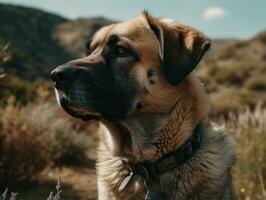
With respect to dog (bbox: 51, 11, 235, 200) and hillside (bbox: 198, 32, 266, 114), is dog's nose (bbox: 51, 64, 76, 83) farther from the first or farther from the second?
hillside (bbox: 198, 32, 266, 114)

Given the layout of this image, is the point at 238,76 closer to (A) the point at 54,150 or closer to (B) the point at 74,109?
(A) the point at 54,150

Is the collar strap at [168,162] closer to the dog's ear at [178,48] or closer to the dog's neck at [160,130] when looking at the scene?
the dog's neck at [160,130]

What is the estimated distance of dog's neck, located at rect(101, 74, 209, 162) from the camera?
4656 mm

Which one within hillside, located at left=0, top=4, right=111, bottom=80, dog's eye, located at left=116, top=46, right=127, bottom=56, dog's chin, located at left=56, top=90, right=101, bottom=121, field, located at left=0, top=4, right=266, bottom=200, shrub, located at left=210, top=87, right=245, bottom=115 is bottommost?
hillside, located at left=0, top=4, right=111, bottom=80

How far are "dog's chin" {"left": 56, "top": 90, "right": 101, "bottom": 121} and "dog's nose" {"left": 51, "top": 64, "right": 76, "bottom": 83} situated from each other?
0.13 metres

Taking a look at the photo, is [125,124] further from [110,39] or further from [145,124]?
[110,39]

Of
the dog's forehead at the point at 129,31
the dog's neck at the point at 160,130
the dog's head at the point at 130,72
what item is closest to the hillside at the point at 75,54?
the dog's forehead at the point at 129,31

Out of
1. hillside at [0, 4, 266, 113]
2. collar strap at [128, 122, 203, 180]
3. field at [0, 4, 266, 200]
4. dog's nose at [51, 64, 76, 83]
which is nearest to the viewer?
dog's nose at [51, 64, 76, 83]

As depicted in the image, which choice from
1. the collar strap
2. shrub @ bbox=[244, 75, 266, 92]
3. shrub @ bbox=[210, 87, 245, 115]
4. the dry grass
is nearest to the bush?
the dry grass

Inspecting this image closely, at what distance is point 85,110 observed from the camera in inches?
177

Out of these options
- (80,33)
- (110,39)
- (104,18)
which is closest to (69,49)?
(80,33)

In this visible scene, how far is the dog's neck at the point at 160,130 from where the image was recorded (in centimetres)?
466

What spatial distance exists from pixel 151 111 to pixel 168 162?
0.42 meters

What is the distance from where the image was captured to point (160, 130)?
4676 mm
